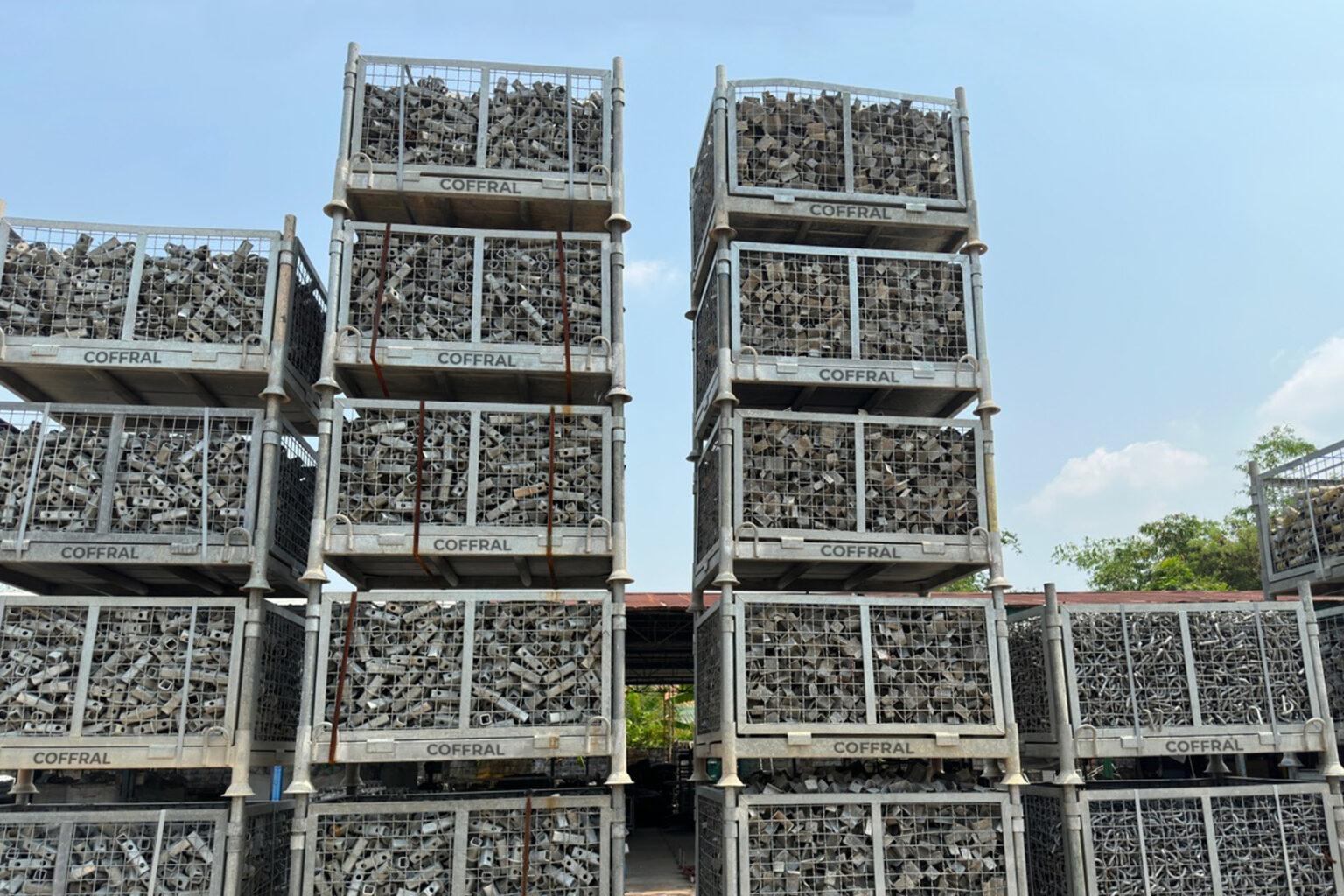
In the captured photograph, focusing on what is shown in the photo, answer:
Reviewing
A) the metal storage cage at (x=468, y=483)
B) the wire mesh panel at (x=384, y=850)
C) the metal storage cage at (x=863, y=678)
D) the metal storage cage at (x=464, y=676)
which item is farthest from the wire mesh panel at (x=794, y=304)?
the wire mesh panel at (x=384, y=850)

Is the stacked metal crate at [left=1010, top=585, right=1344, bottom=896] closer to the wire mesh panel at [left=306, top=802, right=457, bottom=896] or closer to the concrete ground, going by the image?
the wire mesh panel at [left=306, top=802, right=457, bottom=896]

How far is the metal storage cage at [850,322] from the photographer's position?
9961 mm

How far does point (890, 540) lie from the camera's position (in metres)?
9.60

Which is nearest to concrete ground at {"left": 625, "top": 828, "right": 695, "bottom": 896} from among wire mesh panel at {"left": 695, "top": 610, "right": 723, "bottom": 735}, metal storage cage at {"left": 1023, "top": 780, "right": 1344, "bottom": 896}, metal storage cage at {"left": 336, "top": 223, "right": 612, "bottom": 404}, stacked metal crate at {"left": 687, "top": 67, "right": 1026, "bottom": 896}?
wire mesh panel at {"left": 695, "top": 610, "right": 723, "bottom": 735}

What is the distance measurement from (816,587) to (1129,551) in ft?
105

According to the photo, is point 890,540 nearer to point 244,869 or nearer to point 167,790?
point 244,869

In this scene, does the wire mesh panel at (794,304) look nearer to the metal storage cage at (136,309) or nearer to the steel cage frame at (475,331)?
the steel cage frame at (475,331)

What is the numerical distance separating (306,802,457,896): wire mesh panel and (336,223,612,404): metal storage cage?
160 inches

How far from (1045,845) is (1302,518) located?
5890 millimetres

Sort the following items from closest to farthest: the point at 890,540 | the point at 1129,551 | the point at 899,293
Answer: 1. the point at 890,540
2. the point at 899,293
3. the point at 1129,551

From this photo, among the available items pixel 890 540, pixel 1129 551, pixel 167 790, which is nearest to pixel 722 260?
pixel 890 540

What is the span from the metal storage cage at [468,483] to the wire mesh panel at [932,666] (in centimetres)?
279

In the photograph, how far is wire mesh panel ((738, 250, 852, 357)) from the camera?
33.0 ft

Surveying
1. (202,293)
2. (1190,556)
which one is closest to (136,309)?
(202,293)
